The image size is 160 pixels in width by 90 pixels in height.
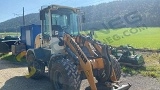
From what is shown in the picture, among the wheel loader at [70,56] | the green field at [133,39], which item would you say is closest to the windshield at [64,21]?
the wheel loader at [70,56]

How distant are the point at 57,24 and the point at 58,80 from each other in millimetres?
2230

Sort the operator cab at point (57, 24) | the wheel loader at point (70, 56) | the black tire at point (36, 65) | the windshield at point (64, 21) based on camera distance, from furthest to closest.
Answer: the black tire at point (36, 65), the windshield at point (64, 21), the operator cab at point (57, 24), the wheel loader at point (70, 56)

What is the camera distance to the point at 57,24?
833 cm

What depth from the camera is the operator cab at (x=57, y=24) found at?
314 inches

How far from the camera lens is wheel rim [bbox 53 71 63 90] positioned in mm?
7082

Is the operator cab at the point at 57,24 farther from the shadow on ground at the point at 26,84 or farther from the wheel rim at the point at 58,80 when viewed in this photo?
the shadow on ground at the point at 26,84

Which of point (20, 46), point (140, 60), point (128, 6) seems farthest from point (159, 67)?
point (128, 6)

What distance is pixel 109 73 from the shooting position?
7.04 metres

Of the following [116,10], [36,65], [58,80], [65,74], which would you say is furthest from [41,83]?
[116,10]

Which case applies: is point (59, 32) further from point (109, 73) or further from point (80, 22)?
point (109, 73)

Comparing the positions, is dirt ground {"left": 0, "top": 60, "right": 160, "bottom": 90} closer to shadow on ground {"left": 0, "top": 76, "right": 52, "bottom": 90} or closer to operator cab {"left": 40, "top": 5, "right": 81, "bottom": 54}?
shadow on ground {"left": 0, "top": 76, "right": 52, "bottom": 90}

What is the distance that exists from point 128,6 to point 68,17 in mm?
114943

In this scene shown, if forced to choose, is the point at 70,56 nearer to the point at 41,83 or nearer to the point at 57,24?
the point at 57,24

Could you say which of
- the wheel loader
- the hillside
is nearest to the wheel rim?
the wheel loader
